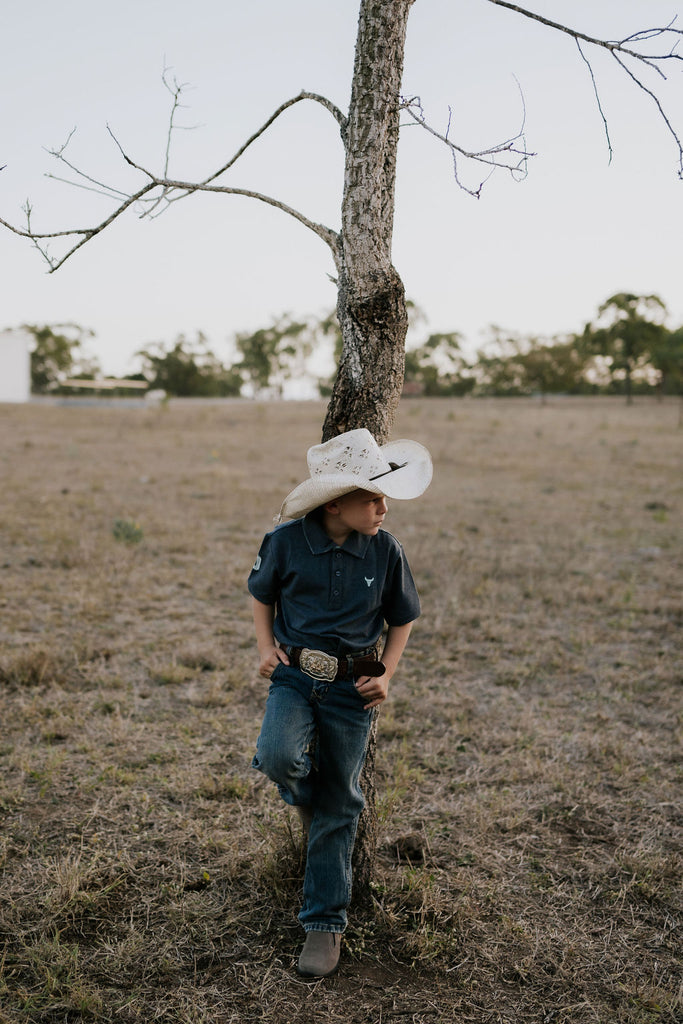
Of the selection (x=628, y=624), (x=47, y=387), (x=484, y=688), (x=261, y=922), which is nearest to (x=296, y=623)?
(x=261, y=922)

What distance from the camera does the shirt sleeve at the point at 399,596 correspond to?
2725 mm

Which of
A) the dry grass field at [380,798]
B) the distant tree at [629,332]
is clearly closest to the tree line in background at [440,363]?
the distant tree at [629,332]

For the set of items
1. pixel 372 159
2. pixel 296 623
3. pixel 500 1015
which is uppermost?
pixel 372 159

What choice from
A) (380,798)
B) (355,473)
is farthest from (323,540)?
(380,798)

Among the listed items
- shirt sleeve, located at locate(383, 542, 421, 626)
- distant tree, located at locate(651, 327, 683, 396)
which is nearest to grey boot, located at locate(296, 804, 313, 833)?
shirt sleeve, located at locate(383, 542, 421, 626)

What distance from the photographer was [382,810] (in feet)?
12.1

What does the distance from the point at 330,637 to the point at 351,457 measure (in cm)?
61

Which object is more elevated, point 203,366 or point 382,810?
point 203,366

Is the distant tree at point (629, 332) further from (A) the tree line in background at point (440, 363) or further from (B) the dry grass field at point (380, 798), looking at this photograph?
(B) the dry grass field at point (380, 798)

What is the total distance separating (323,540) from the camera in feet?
8.74

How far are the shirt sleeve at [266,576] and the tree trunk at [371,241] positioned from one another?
0.57 m

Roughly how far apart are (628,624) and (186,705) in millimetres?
4000

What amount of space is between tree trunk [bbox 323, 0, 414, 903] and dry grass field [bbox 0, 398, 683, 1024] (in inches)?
34.6

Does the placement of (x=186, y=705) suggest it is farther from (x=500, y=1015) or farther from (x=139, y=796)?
(x=500, y=1015)
